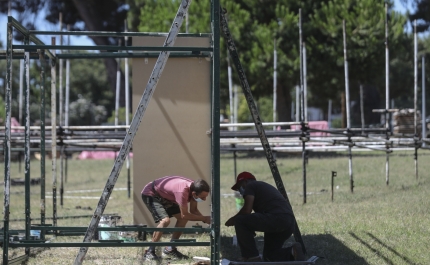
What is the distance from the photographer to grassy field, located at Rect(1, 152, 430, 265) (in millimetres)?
7895

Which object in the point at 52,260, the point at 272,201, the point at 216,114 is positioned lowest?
the point at 52,260

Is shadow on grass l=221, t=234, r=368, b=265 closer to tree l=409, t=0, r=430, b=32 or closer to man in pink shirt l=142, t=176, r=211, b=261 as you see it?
man in pink shirt l=142, t=176, r=211, b=261

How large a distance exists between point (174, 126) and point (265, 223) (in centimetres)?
288

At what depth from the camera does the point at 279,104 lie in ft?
82.5

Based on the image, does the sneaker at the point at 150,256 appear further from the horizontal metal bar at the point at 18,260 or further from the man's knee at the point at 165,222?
the horizontal metal bar at the point at 18,260

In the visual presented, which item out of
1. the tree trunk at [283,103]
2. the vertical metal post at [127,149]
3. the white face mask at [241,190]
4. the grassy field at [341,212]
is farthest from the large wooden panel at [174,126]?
the tree trunk at [283,103]

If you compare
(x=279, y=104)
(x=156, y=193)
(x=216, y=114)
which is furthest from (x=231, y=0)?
(x=216, y=114)

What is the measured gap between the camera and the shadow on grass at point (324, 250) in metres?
7.47

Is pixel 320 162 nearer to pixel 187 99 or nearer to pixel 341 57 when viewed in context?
pixel 341 57

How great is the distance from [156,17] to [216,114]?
1814 cm

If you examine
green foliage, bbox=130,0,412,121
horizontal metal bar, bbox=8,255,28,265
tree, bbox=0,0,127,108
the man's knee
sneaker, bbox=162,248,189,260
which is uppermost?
tree, bbox=0,0,127,108

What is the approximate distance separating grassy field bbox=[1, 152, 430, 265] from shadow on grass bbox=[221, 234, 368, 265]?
11 mm

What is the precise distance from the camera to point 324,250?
8016 millimetres

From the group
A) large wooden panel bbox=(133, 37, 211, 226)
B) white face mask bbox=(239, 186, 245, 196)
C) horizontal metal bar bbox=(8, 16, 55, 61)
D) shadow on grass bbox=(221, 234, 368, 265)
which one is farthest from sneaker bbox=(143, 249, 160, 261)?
horizontal metal bar bbox=(8, 16, 55, 61)
